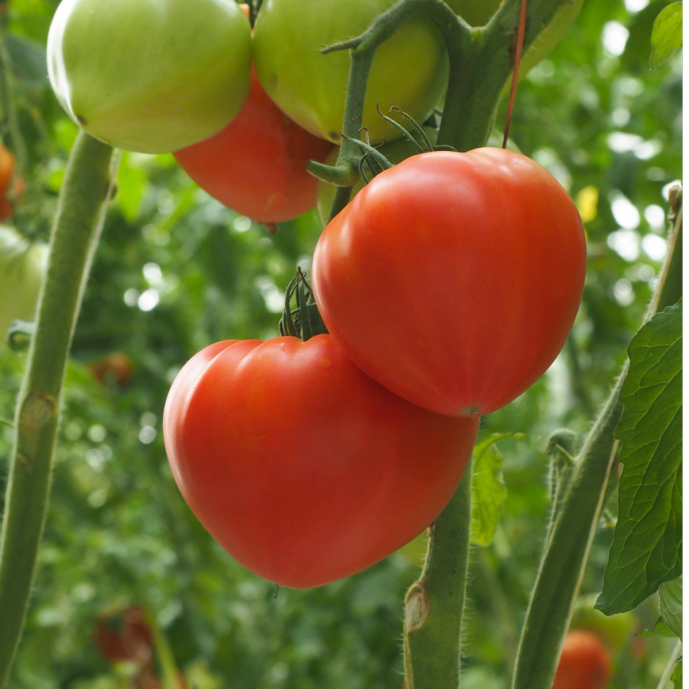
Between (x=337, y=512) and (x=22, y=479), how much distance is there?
11.5 inches

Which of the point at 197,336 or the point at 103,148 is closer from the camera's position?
the point at 103,148

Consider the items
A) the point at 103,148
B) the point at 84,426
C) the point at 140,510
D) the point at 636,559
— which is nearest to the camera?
the point at 636,559

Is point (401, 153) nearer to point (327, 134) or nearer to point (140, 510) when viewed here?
point (327, 134)

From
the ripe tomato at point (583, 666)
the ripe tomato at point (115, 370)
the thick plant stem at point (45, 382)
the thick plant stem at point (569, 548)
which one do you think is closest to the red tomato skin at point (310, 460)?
the thick plant stem at point (569, 548)

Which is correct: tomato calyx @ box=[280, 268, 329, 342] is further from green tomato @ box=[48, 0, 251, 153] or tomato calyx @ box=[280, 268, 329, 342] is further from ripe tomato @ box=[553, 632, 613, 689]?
ripe tomato @ box=[553, 632, 613, 689]

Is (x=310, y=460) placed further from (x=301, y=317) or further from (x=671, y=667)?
(x=671, y=667)

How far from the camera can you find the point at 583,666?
1.14 meters

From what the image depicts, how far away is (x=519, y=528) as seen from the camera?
89.4 inches

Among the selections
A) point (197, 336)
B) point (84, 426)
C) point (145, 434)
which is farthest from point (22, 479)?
point (197, 336)

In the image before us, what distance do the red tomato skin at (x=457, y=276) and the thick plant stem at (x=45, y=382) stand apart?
0.30 meters

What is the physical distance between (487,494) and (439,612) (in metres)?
0.18

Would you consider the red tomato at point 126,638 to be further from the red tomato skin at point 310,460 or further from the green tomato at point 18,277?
the red tomato skin at point 310,460

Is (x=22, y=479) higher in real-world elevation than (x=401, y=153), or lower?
lower

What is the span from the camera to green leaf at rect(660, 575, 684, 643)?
446mm
